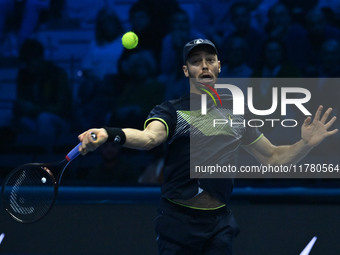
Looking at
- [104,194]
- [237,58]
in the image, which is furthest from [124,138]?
[237,58]

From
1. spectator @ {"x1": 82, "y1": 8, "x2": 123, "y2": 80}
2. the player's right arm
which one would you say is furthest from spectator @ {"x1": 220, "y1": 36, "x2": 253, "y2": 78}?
the player's right arm

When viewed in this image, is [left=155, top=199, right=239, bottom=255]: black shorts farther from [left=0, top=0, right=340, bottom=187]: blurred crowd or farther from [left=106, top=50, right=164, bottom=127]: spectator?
[left=106, top=50, right=164, bottom=127]: spectator

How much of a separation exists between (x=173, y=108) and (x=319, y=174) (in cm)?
240

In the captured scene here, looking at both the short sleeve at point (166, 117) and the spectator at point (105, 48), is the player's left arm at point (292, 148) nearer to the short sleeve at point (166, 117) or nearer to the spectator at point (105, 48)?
the short sleeve at point (166, 117)

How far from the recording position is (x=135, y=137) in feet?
9.41

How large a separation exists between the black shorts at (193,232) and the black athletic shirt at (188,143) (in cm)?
8

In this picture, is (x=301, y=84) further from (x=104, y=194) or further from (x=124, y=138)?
(x=124, y=138)

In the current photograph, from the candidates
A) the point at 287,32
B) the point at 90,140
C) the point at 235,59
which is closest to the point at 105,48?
the point at 235,59

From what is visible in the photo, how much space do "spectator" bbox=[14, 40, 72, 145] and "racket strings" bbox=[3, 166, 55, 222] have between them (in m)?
2.35

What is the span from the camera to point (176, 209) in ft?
10.2

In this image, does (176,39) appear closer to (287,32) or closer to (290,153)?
(287,32)

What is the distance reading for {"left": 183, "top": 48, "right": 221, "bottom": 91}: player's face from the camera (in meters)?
3.18

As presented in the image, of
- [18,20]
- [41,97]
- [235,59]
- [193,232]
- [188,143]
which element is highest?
[18,20]

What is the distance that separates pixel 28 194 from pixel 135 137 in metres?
0.90
